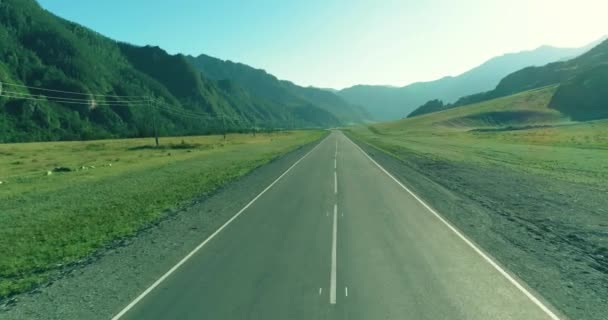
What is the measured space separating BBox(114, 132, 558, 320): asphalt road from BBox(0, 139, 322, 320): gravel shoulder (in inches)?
19.0

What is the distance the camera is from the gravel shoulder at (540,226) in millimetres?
8531

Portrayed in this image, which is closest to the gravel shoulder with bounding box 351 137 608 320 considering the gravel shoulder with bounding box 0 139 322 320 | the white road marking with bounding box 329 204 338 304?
the white road marking with bounding box 329 204 338 304

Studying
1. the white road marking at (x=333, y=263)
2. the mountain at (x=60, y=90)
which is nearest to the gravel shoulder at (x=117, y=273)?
the white road marking at (x=333, y=263)

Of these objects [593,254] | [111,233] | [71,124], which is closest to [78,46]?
[71,124]

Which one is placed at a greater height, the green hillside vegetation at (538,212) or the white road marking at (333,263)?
the white road marking at (333,263)

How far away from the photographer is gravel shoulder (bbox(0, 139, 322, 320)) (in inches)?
297

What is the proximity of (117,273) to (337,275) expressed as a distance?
573 centimetres

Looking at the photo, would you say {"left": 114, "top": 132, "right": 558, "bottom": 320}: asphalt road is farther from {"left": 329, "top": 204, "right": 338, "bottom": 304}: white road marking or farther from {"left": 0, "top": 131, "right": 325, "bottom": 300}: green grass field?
{"left": 0, "top": 131, "right": 325, "bottom": 300}: green grass field

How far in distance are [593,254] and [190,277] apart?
11602 millimetres

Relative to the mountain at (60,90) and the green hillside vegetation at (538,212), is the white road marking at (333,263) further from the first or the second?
the mountain at (60,90)

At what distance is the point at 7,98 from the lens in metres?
111

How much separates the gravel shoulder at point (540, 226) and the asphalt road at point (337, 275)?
800 millimetres

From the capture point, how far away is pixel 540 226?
13633 millimetres

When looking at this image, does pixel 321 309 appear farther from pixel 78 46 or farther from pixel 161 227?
pixel 78 46
